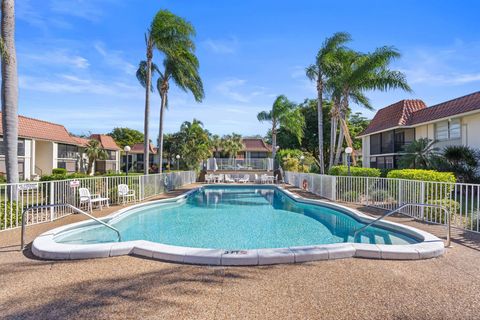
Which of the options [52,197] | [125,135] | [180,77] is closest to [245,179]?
[180,77]

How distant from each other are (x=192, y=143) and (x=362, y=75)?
1831 cm

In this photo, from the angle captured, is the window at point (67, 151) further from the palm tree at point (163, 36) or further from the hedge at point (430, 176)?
the hedge at point (430, 176)

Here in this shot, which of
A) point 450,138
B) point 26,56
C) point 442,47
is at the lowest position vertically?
point 450,138

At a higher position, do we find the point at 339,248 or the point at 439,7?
the point at 439,7

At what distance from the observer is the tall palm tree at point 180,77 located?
18078mm

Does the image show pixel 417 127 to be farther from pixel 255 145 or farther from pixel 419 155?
pixel 255 145

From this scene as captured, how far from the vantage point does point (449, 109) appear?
17891 mm

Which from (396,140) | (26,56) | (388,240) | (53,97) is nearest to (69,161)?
(53,97)

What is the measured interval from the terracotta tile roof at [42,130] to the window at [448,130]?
112 ft

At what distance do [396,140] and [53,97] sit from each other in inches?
1040

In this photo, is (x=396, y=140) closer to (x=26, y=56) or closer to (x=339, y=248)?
(x=339, y=248)

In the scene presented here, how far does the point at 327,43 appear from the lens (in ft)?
62.3

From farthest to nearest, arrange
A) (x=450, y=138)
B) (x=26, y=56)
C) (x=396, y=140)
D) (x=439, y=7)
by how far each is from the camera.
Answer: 1. (x=396, y=140)
2. (x=450, y=138)
3. (x=26, y=56)
4. (x=439, y=7)

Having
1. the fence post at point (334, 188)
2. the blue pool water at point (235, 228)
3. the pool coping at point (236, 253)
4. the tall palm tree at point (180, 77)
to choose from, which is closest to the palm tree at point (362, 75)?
the fence post at point (334, 188)
